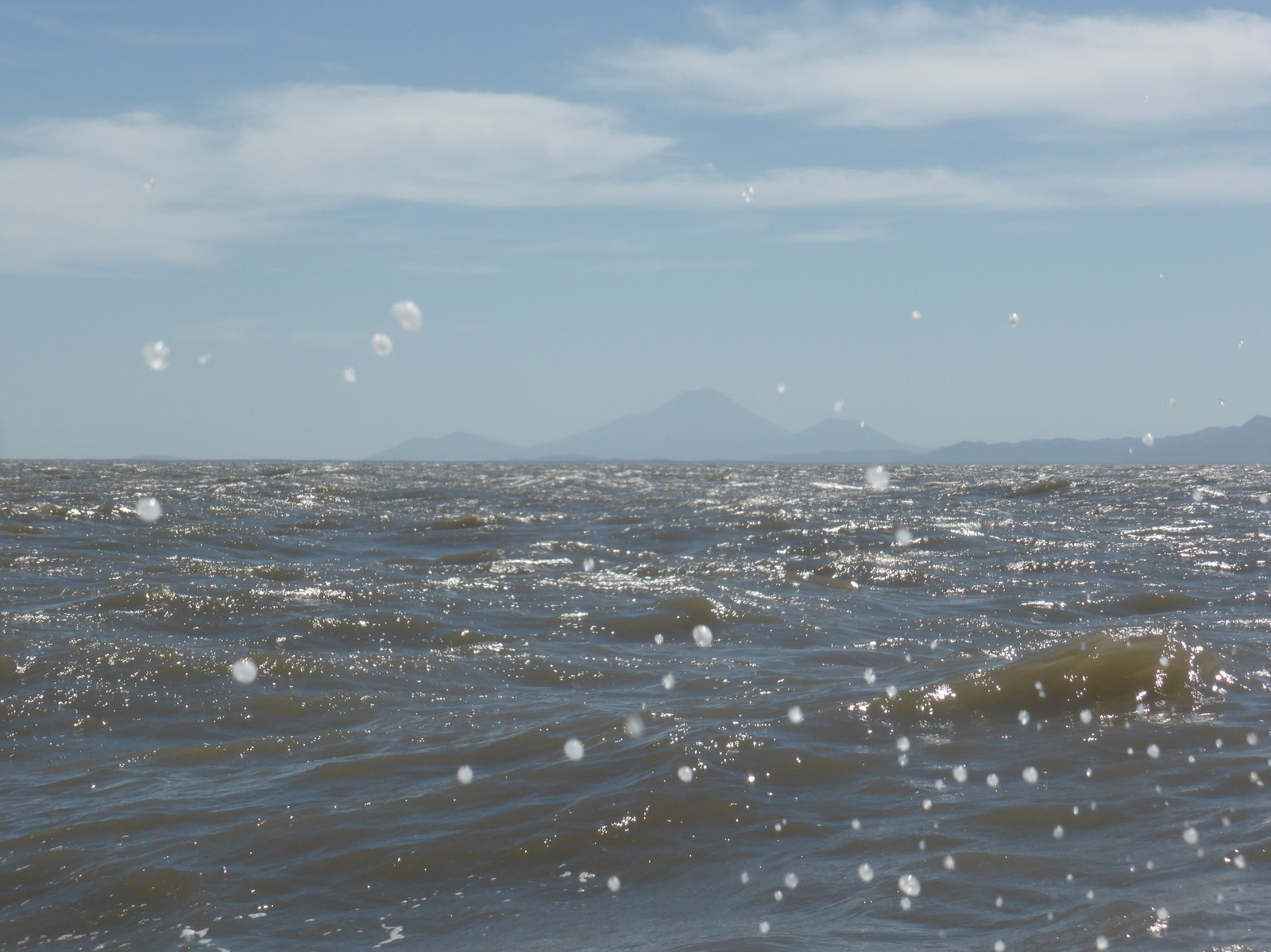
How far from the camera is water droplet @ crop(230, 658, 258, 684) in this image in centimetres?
813

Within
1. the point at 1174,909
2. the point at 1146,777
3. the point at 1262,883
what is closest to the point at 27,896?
the point at 1174,909

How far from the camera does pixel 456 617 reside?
11055mm

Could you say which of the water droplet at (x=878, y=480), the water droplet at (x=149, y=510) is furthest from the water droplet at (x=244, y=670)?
the water droplet at (x=878, y=480)

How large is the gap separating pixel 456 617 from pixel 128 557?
19.5 ft

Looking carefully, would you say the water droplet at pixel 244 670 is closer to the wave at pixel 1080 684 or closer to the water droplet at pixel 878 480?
the wave at pixel 1080 684

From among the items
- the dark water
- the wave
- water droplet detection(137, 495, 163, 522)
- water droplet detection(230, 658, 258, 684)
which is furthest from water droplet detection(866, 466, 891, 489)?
water droplet detection(230, 658, 258, 684)

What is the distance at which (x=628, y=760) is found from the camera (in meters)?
6.11

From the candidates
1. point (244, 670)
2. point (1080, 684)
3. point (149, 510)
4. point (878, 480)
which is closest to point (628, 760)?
point (1080, 684)

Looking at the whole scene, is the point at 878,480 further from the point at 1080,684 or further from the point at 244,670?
the point at 244,670

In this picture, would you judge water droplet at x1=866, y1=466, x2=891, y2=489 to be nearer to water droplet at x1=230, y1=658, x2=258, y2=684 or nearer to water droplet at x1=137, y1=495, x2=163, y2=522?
water droplet at x1=137, y1=495, x2=163, y2=522

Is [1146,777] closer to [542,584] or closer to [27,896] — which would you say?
[27,896]

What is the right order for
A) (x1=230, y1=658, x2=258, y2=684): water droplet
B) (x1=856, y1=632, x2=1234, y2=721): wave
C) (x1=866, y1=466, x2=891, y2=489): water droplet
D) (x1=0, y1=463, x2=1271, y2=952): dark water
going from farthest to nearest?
(x1=866, y1=466, x2=891, y2=489): water droplet → (x1=230, y1=658, x2=258, y2=684): water droplet → (x1=856, y1=632, x2=1234, y2=721): wave → (x1=0, y1=463, x2=1271, y2=952): dark water

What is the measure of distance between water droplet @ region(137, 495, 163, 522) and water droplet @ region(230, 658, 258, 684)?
12.8 m

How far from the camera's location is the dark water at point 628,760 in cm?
423
